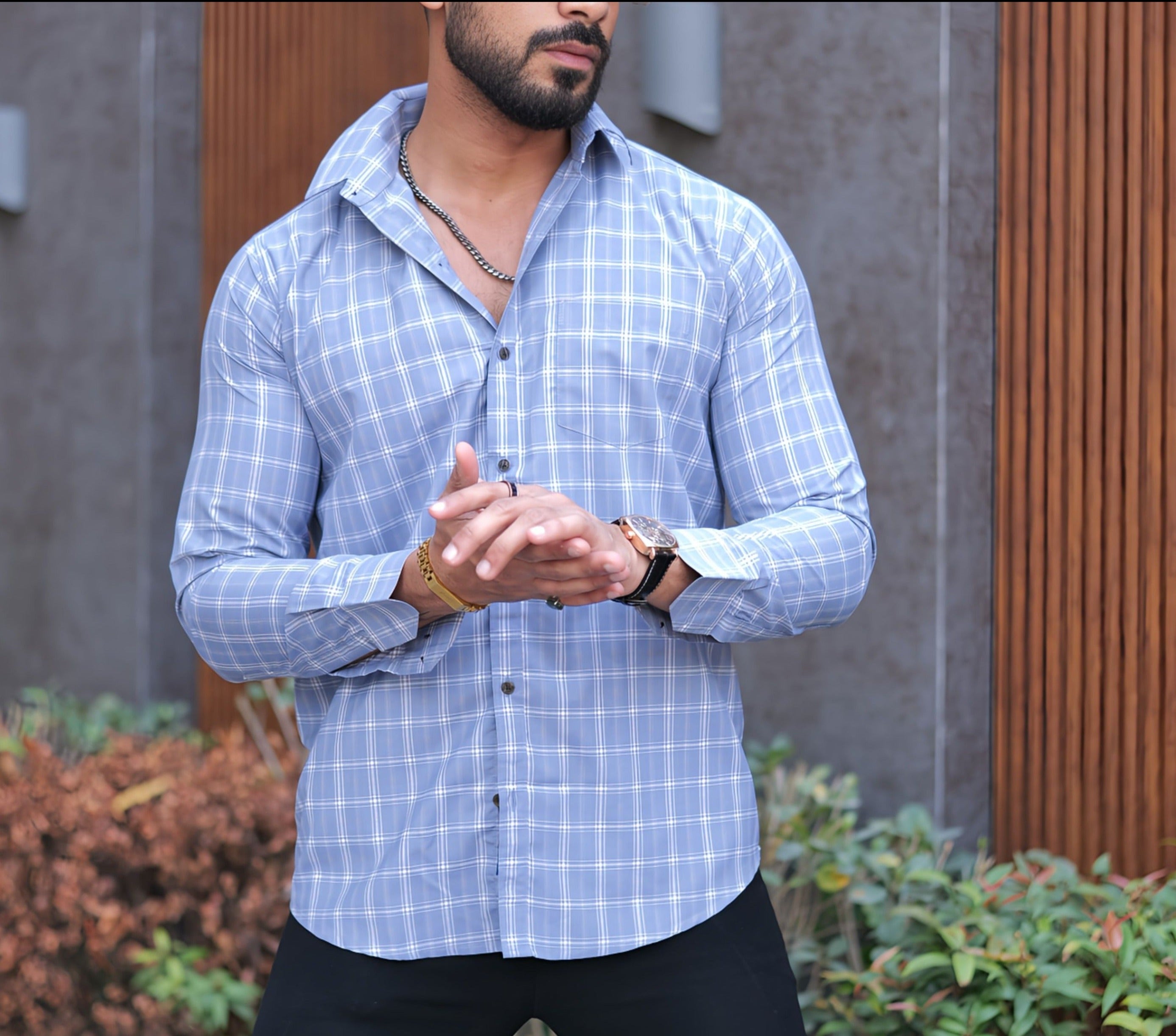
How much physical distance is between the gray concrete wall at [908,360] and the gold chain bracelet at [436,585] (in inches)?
82.6

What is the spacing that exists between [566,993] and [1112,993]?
131 cm

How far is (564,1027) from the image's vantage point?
159 cm

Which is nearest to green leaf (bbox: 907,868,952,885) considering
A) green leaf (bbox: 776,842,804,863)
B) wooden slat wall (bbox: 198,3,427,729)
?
green leaf (bbox: 776,842,804,863)

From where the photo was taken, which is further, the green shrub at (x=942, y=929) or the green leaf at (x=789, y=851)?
→ the green leaf at (x=789, y=851)

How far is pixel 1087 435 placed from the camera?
329 centimetres

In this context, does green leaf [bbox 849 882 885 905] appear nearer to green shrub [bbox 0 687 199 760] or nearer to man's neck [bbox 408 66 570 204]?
man's neck [bbox 408 66 570 204]

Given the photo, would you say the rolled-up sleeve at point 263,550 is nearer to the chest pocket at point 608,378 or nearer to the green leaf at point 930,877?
the chest pocket at point 608,378

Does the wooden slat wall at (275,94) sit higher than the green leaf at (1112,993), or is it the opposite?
the wooden slat wall at (275,94)

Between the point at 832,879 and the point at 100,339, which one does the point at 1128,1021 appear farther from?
the point at 100,339

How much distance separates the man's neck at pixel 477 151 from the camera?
69.0 inches

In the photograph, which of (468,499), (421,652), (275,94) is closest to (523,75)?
(468,499)

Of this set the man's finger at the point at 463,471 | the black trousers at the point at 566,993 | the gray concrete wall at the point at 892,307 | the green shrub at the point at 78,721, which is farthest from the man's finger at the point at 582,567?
the green shrub at the point at 78,721

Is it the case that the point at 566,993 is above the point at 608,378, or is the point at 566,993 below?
below

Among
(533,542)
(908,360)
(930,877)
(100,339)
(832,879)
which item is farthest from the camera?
(100,339)
